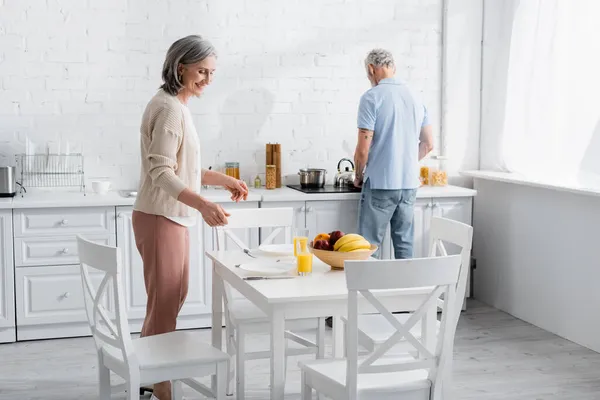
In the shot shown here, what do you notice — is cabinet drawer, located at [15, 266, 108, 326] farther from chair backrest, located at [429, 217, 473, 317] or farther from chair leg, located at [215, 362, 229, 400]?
chair backrest, located at [429, 217, 473, 317]

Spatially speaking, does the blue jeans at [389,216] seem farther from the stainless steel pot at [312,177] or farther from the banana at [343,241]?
the banana at [343,241]

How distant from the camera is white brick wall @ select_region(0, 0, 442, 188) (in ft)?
15.9

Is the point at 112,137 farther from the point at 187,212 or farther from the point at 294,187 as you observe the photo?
the point at 187,212

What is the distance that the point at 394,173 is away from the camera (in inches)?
183

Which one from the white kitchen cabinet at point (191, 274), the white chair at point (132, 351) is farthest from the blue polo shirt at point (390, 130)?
the white chair at point (132, 351)

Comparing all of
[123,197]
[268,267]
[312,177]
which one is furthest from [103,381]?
[312,177]

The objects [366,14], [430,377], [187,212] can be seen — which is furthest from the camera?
[366,14]

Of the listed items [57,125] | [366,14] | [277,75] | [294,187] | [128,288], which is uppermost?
[366,14]

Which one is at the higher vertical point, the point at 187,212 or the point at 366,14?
the point at 366,14

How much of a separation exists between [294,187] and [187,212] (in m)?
1.97

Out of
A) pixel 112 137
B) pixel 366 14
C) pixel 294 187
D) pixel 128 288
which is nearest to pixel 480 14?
pixel 366 14

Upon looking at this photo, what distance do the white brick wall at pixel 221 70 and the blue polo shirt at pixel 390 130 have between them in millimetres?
739

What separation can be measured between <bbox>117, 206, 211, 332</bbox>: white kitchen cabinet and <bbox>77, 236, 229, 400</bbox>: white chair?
154 centimetres

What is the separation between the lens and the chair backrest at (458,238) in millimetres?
3035
